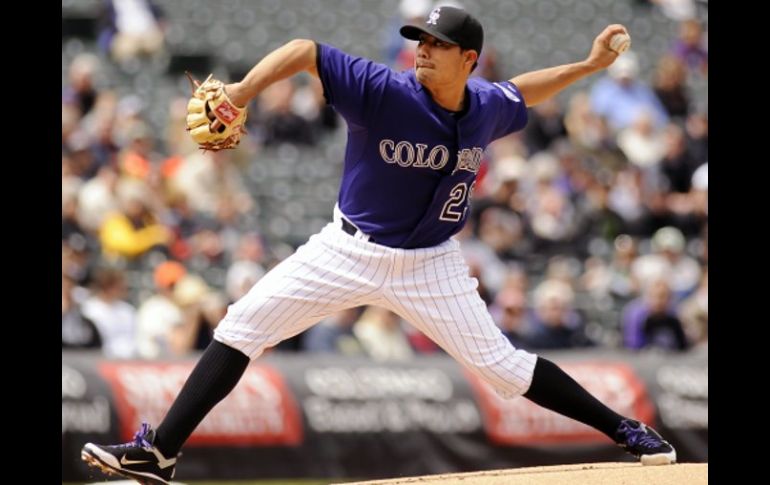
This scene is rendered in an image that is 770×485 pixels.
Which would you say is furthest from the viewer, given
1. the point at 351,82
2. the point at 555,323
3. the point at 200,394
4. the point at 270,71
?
the point at 555,323

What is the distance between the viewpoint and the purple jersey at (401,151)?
16.5 ft

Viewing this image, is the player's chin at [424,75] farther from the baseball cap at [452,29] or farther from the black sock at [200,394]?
the black sock at [200,394]

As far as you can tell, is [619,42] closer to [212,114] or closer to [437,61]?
[437,61]

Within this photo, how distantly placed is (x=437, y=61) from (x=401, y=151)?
396mm

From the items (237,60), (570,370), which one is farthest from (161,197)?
(570,370)

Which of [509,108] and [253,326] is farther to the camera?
[509,108]

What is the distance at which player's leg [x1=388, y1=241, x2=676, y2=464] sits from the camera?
17.3 ft

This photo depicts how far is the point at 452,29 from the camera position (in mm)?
5117

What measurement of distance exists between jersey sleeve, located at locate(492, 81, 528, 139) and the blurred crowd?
4271 mm

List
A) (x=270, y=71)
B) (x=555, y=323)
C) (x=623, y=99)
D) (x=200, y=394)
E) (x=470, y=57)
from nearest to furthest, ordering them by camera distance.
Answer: (x=270, y=71) < (x=200, y=394) < (x=470, y=57) < (x=555, y=323) < (x=623, y=99)

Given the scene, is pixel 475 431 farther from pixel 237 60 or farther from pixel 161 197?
pixel 237 60

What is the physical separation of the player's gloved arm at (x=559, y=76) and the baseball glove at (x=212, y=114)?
148 centimetres

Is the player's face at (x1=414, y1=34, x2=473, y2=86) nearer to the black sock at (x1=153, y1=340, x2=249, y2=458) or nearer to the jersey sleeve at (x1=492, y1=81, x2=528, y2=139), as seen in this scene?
the jersey sleeve at (x1=492, y1=81, x2=528, y2=139)

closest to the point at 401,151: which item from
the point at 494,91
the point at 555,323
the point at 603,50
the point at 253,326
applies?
the point at 494,91
